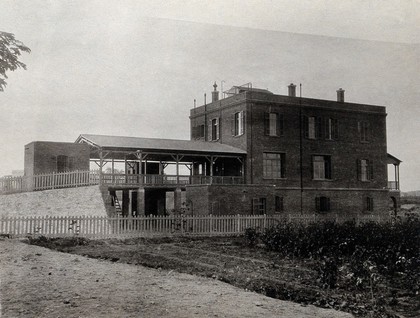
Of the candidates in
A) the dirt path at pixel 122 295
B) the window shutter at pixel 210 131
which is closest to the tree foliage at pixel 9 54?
the dirt path at pixel 122 295

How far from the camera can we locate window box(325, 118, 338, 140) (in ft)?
112

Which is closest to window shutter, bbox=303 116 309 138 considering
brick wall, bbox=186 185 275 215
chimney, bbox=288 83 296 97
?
chimney, bbox=288 83 296 97

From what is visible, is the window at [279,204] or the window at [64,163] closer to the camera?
the window at [64,163]

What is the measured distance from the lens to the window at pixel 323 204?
1314 inches

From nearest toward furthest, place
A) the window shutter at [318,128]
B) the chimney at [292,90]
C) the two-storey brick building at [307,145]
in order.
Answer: the two-storey brick building at [307,145]
the window shutter at [318,128]
the chimney at [292,90]

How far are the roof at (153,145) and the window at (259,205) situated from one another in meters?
4.62

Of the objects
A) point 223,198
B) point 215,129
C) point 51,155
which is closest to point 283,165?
point 215,129

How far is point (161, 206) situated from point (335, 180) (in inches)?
518

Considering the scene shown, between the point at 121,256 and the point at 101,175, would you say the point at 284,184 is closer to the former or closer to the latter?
the point at 101,175

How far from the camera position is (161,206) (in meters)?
31.5

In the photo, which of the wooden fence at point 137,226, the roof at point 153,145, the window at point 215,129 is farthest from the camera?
the window at point 215,129

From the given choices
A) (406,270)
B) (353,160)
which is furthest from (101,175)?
(353,160)

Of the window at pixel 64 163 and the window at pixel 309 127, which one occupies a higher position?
the window at pixel 309 127

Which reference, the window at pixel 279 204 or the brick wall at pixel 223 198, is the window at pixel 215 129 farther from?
the brick wall at pixel 223 198
